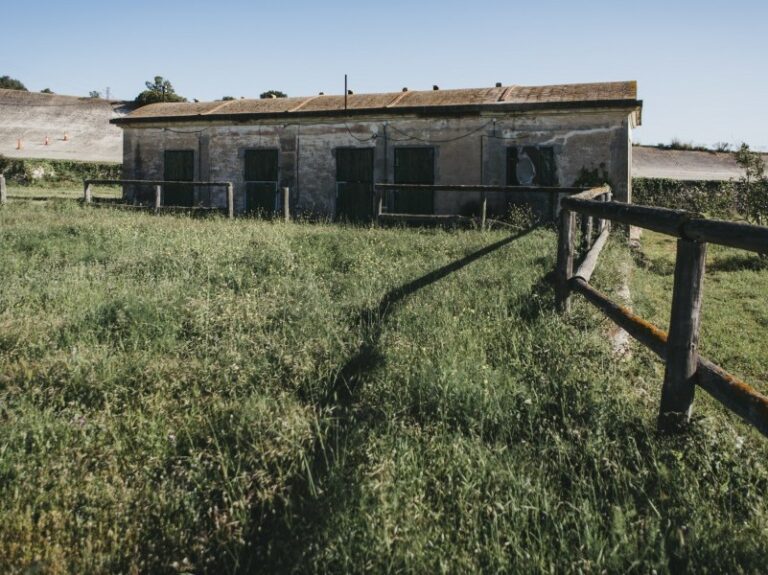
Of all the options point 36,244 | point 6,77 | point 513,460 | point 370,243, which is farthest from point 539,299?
point 6,77

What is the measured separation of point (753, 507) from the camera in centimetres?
207

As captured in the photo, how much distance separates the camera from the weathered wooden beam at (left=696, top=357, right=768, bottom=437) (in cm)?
206

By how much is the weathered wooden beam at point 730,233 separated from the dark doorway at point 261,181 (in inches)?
547

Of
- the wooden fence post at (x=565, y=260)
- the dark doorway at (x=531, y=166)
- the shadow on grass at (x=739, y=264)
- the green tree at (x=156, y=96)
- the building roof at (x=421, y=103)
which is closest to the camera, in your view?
the wooden fence post at (x=565, y=260)

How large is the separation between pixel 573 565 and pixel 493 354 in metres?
1.92

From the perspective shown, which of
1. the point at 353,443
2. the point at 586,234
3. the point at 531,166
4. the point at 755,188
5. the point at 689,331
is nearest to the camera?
the point at 689,331

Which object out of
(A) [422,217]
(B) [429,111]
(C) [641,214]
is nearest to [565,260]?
(C) [641,214]

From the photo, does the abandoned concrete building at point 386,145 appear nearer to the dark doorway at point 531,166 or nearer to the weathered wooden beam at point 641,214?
the dark doorway at point 531,166

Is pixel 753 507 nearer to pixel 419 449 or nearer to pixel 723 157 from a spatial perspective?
pixel 419 449

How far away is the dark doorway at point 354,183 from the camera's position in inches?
570

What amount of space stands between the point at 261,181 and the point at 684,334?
14392 mm

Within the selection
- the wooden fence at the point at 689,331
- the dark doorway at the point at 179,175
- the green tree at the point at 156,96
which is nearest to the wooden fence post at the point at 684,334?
the wooden fence at the point at 689,331

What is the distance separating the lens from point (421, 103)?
14.1 meters

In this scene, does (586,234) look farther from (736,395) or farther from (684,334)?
(736,395)
